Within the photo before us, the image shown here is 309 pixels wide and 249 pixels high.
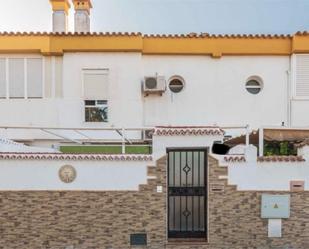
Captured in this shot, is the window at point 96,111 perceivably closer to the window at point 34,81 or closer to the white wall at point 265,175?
the window at point 34,81

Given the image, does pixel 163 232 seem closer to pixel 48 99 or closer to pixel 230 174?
pixel 230 174

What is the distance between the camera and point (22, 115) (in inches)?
490

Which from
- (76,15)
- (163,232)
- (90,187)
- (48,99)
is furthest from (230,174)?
(76,15)

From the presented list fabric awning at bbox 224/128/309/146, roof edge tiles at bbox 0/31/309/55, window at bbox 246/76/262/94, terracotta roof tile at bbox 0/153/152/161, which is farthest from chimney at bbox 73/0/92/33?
fabric awning at bbox 224/128/309/146

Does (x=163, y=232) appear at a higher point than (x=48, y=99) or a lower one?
lower

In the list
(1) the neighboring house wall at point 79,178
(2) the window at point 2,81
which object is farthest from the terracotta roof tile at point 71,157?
(2) the window at point 2,81

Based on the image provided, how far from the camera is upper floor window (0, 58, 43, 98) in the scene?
492 inches

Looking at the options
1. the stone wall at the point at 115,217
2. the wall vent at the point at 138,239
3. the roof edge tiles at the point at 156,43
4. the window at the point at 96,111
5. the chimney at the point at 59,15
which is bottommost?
the wall vent at the point at 138,239

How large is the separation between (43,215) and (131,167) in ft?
7.77

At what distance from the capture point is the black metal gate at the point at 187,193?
862 cm

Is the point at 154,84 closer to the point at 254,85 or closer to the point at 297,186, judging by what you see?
the point at 254,85

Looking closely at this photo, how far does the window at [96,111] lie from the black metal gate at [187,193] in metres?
4.64

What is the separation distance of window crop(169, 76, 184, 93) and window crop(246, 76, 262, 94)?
2.43 m

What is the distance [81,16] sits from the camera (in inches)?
574
